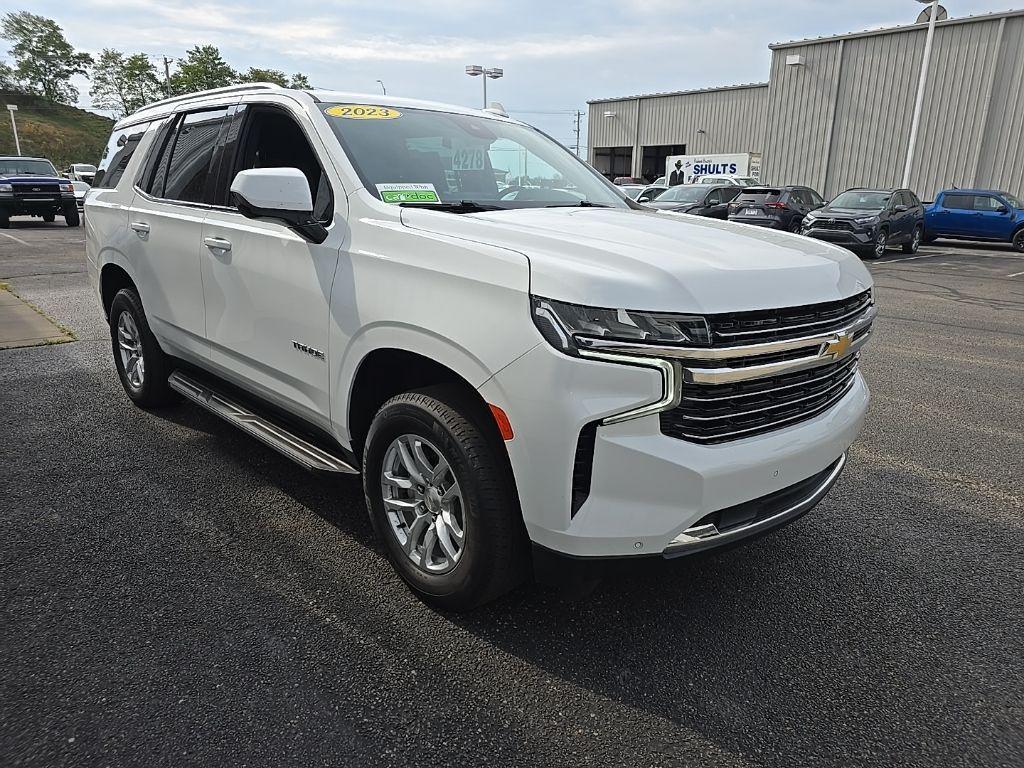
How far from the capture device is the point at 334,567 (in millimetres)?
3121

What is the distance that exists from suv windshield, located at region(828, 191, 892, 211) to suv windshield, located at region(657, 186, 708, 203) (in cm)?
403

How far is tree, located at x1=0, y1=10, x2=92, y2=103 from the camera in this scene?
100875 mm

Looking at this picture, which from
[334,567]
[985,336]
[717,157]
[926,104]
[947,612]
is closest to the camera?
[947,612]

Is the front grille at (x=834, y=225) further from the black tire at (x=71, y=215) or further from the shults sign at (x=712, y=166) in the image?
the black tire at (x=71, y=215)

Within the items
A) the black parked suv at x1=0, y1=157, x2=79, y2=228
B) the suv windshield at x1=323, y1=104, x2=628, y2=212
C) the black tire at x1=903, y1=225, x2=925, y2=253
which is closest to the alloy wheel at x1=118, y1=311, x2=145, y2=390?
the suv windshield at x1=323, y1=104, x2=628, y2=212

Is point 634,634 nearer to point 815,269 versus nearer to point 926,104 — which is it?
point 815,269

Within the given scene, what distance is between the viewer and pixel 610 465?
219 centimetres

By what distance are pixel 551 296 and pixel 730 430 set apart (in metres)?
0.73

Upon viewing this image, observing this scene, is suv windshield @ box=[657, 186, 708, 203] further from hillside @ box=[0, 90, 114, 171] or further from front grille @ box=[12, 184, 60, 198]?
hillside @ box=[0, 90, 114, 171]

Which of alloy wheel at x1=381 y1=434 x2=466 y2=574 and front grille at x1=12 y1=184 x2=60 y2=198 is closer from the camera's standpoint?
alloy wheel at x1=381 y1=434 x2=466 y2=574

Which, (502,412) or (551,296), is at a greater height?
(551,296)

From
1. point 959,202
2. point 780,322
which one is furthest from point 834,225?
point 780,322

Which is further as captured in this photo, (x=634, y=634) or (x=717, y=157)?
(x=717, y=157)

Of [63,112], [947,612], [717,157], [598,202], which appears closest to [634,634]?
[947,612]
